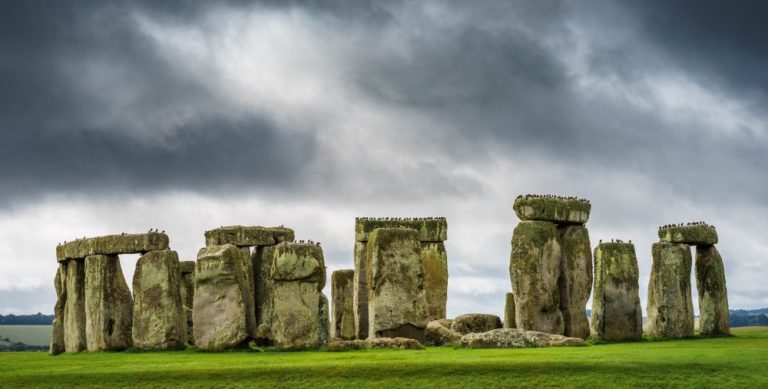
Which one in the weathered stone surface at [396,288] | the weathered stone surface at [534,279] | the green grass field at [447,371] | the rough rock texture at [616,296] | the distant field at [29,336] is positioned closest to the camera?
the green grass field at [447,371]

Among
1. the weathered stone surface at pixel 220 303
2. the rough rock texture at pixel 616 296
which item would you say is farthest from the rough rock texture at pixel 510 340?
the weathered stone surface at pixel 220 303

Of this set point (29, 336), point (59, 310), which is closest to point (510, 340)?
point (59, 310)

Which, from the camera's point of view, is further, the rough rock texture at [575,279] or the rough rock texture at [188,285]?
the rough rock texture at [188,285]

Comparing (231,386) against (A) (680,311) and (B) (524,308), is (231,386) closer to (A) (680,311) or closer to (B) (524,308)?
(B) (524,308)

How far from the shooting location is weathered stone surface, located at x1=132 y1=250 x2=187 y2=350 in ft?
108

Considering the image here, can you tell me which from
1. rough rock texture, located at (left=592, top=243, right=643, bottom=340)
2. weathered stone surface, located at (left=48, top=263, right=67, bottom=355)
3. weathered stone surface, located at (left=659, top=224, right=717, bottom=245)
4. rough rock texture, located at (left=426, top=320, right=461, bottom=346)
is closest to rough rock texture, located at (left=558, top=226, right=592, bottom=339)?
rough rock texture, located at (left=592, top=243, right=643, bottom=340)

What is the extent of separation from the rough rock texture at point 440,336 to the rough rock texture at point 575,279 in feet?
12.7

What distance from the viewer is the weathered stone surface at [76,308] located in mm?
36625

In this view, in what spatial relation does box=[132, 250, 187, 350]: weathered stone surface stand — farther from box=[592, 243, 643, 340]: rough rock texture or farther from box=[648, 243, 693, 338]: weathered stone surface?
box=[648, 243, 693, 338]: weathered stone surface

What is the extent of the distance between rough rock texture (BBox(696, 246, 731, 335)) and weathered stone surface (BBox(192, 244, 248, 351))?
48.7ft

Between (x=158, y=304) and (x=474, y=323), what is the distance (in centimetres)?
940

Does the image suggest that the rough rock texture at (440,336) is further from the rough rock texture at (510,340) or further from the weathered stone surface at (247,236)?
the weathered stone surface at (247,236)

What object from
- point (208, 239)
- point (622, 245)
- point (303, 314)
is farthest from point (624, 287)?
point (208, 239)

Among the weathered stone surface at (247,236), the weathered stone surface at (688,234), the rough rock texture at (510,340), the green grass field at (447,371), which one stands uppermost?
the weathered stone surface at (247,236)
